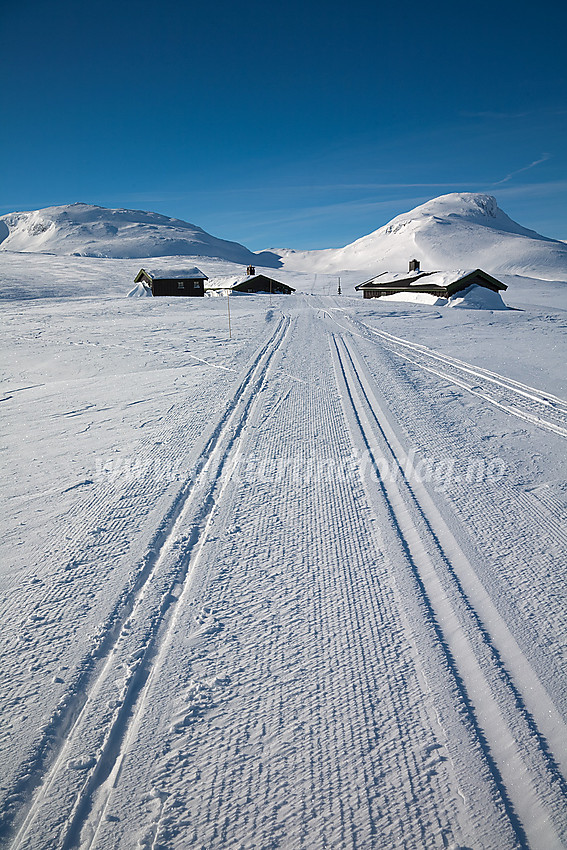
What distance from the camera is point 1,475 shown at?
5.17 m

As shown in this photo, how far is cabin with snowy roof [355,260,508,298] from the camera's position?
3647 cm

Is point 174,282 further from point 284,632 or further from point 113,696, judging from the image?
point 113,696

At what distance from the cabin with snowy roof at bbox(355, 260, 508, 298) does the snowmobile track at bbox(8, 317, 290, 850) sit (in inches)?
1434

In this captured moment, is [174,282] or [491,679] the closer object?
[491,679]

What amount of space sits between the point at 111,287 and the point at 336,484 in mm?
51237

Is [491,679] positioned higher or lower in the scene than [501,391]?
lower

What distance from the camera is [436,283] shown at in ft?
124

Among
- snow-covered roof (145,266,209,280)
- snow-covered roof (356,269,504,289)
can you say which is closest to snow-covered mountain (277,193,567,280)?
snow-covered roof (356,269,504,289)

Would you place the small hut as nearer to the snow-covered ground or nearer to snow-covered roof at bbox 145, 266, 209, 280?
snow-covered roof at bbox 145, 266, 209, 280

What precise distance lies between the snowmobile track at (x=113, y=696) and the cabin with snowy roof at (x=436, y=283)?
119 feet

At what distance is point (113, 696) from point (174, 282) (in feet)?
166

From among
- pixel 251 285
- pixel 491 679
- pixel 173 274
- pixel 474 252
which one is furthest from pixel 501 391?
pixel 474 252

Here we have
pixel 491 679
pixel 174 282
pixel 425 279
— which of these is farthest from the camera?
pixel 174 282

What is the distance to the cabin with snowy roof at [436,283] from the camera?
36.5 metres
